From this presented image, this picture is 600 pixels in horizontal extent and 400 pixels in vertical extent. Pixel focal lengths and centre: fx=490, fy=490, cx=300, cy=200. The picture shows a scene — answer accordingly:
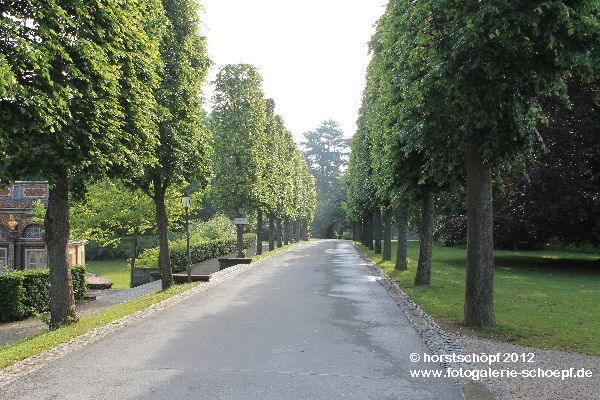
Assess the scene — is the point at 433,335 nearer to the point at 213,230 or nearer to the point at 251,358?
the point at 251,358

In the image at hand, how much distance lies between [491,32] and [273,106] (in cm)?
3546

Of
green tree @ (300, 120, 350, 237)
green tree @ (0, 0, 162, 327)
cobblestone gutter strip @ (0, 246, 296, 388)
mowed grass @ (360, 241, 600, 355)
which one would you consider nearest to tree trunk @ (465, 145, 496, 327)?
mowed grass @ (360, 241, 600, 355)

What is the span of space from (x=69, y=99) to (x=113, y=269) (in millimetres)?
35399

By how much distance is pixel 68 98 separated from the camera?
920 centimetres

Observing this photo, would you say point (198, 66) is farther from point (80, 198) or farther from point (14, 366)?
point (14, 366)

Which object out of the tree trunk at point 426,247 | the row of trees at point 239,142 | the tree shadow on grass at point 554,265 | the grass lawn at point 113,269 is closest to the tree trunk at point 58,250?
the tree trunk at point 426,247

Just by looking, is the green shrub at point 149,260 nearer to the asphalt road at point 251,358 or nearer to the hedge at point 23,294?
the hedge at point 23,294

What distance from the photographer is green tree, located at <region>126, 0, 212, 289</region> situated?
15.8 m

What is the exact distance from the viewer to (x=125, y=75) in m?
11.5

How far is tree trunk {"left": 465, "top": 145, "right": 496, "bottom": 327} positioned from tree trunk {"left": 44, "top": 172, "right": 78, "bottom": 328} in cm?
884

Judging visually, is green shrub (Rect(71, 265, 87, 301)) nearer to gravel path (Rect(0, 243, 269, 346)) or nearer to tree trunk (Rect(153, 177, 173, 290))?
gravel path (Rect(0, 243, 269, 346))

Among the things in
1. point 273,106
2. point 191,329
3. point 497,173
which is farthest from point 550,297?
point 273,106

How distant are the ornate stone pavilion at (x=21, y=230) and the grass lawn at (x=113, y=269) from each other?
4.12m

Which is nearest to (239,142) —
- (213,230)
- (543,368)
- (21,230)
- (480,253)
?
(213,230)
